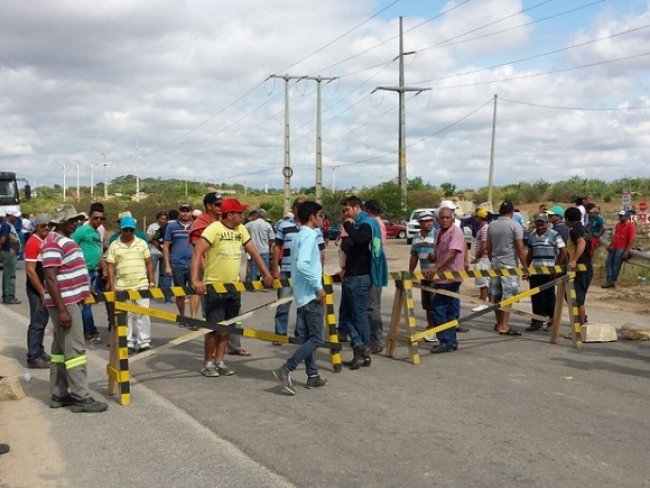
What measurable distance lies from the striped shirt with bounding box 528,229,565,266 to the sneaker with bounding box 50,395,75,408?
21.9ft

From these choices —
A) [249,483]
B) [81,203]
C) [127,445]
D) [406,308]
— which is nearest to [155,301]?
[406,308]

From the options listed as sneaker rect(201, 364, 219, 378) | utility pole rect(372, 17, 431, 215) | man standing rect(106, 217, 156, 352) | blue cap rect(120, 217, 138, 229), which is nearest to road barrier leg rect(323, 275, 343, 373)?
sneaker rect(201, 364, 219, 378)

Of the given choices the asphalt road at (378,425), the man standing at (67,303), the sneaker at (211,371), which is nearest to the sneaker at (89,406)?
the man standing at (67,303)

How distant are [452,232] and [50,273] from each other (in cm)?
503

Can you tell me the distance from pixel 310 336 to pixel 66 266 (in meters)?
2.38

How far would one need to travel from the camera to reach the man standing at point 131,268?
361 inches

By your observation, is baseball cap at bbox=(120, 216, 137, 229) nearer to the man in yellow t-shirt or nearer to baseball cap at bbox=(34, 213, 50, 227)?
baseball cap at bbox=(34, 213, 50, 227)

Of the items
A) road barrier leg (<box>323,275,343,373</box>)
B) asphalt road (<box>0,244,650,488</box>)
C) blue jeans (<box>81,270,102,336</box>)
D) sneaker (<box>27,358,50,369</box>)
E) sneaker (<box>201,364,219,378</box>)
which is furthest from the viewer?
blue jeans (<box>81,270,102,336</box>)

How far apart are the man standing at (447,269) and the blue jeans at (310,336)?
2296mm

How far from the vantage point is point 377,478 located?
4926mm

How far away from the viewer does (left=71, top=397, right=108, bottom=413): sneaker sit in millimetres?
6656

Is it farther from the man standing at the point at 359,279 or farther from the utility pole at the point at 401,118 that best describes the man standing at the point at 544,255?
the utility pole at the point at 401,118

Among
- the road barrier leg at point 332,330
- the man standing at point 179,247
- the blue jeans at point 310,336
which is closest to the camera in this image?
the blue jeans at point 310,336

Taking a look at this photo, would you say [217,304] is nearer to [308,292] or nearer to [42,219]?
[308,292]
